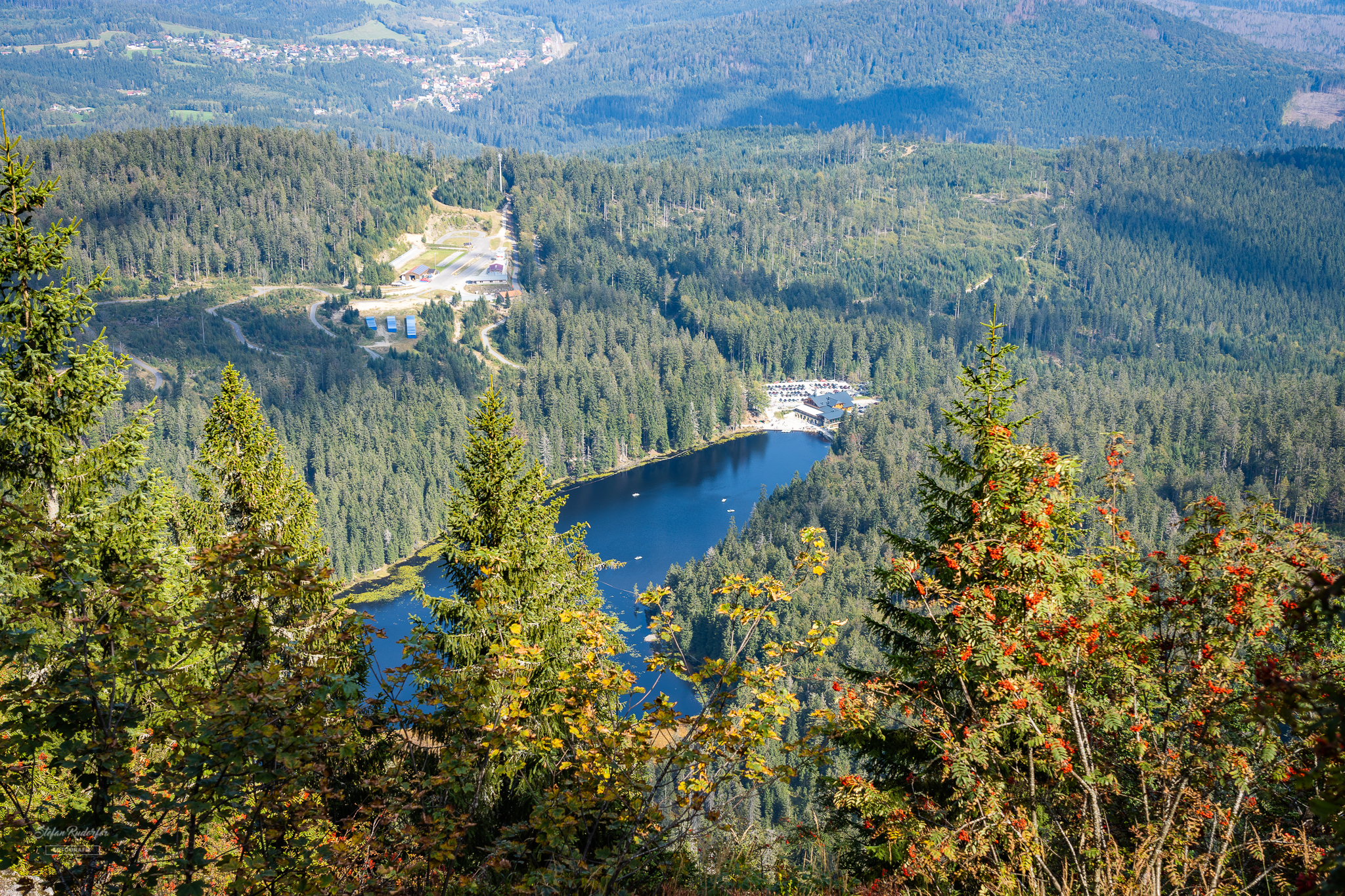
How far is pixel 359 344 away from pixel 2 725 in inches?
5872

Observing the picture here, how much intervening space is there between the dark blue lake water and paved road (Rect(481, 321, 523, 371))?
38491 millimetres

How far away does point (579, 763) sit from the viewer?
27.1ft

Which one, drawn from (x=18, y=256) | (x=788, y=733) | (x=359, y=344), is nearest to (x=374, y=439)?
(x=359, y=344)

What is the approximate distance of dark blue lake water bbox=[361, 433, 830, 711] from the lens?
7519 centimetres

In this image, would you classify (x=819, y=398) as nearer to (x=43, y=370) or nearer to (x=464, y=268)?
(x=464, y=268)

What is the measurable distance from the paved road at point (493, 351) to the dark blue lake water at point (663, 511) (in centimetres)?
3849

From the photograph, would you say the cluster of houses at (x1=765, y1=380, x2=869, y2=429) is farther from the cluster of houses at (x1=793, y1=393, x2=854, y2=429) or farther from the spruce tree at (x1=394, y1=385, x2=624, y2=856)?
the spruce tree at (x1=394, y1=385, x2=624, y2=856)

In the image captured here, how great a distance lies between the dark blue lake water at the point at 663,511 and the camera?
75.2 meters

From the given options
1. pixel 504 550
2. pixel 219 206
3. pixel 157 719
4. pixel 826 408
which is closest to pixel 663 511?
pixel 826 408

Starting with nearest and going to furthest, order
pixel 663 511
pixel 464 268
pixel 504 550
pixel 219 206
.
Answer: pixel 504 550
pixel 663 511
pixel 219 206
pixel 464 268

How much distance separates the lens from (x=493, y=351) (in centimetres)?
15738

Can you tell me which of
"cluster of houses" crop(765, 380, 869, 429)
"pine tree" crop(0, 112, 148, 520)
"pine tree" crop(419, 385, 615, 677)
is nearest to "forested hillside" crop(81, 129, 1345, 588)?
"cluster of houses" crop(765, 380, 869, 429)

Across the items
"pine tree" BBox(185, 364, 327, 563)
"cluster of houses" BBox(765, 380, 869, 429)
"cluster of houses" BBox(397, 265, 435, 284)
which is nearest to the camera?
"pine tree" BBox(185, 364, 327, 563)

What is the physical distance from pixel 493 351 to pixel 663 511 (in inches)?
2546
